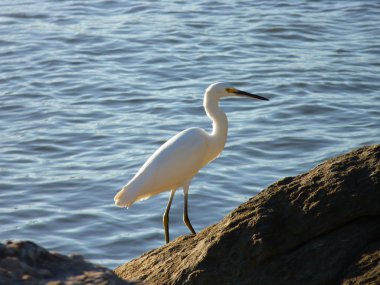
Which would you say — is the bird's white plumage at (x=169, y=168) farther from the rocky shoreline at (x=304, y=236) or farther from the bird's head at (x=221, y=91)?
the rocky shoreline at (x=304, y=236)

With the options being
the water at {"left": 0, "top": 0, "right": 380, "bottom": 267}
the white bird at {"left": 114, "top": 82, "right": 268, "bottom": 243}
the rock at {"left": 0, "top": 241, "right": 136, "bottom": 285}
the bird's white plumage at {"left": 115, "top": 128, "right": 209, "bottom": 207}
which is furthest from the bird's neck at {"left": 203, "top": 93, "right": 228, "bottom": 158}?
the rock at {"left": 0, "top": 241, "right": 136, "bottom": 285}

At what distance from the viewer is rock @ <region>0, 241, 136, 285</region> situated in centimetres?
284

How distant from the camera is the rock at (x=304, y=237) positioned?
419cm

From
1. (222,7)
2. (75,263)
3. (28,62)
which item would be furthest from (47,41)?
(75,263)

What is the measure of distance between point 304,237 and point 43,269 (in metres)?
→ 1.73

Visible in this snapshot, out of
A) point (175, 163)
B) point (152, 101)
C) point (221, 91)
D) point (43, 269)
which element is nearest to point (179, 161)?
point (175, 163)

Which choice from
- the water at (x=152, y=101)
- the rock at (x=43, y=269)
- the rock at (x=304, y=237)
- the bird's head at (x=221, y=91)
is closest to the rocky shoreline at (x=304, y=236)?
the rock at (x=304, y=237)

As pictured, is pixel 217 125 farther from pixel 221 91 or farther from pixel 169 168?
pixel 169 168

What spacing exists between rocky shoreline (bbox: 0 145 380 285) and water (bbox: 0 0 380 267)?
3670mm

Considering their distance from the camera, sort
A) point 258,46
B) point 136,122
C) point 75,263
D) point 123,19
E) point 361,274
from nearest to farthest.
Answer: point 75,263 → point 361,274 → point 136,122 → point 258,46 → point 123,19

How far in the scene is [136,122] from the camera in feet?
38.8

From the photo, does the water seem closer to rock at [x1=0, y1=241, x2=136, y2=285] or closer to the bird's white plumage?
the bird's white plumage

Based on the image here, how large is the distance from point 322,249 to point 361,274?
237mm

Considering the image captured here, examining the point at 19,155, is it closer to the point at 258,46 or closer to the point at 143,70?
the point at 143,70
